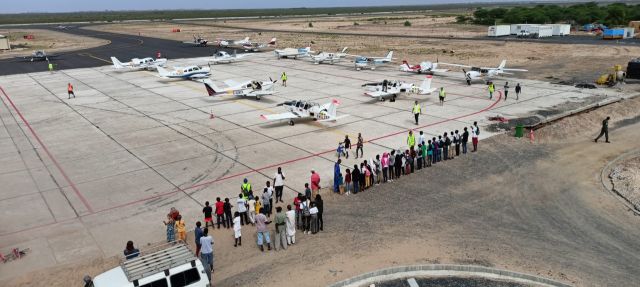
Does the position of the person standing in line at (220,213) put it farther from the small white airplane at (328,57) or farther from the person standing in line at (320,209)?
the small white airplane at (328,57)

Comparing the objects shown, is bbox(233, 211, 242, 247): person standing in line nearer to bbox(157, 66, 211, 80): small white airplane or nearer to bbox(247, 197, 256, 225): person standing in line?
bbox(247, 197, 256, 225): person standing in line

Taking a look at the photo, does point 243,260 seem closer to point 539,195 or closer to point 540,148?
point 539,195

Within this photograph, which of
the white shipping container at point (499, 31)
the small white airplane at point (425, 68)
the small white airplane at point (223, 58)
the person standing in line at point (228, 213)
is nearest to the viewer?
the person standing in line at point (228, 213)

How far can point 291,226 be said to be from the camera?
15148 mm

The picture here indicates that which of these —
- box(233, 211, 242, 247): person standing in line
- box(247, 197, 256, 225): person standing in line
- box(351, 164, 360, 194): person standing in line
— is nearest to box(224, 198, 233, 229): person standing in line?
box(247, 197, 256, 225): person standing in line

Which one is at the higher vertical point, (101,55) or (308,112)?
(101,55)

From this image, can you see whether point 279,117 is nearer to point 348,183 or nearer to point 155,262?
point 348,183

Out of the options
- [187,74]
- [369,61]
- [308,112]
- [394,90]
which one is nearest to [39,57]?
[187,74]

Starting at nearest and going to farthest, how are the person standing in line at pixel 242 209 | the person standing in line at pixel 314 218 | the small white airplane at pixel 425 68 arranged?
the person standing in line at pixel 314 218 < the person standing in line at pixel 242 209 < the small white airplane at pixel 425 68

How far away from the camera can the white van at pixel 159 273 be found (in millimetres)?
10742

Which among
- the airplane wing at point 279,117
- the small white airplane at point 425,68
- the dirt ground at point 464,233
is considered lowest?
the dirt ground at point 464,233

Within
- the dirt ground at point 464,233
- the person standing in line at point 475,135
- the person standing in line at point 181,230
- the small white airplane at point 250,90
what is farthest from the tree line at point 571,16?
the person standing in line at point 181,230

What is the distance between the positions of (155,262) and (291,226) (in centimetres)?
497

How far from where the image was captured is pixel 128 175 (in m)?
22.3
